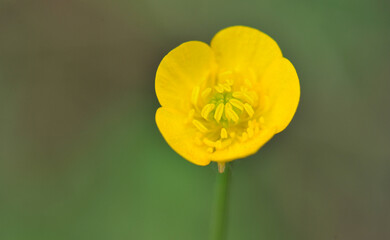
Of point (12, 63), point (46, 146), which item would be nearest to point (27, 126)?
point (46, 146)

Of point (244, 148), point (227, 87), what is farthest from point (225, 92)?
point (244, 148)

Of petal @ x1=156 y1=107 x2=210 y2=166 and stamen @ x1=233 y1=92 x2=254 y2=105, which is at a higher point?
stamen @ x1=233 y1=92 x2=254 y2=105

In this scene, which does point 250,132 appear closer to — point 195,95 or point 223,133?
point 223,133

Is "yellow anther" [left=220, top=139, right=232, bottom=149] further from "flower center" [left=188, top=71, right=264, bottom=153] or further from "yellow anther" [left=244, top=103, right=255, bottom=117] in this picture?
"yellow anther" [left=244, top=103, right=255, bottom=117]

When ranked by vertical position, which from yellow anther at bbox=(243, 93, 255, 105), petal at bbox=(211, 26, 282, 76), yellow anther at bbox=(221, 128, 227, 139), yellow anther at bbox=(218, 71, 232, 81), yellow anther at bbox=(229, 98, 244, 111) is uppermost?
petal at bbox=(211, 26, 282, 76)

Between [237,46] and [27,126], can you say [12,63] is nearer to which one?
[27,126]

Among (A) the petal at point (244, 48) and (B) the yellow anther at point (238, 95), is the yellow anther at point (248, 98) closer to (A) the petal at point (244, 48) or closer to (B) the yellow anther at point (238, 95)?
(B) the yellow anther at point (238, 95)

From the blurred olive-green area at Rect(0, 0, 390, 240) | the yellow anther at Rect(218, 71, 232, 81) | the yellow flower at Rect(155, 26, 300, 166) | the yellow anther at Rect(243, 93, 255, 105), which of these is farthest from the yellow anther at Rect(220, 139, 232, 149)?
the blurred olive-green area at Rect(0, 0, 390, 240)
